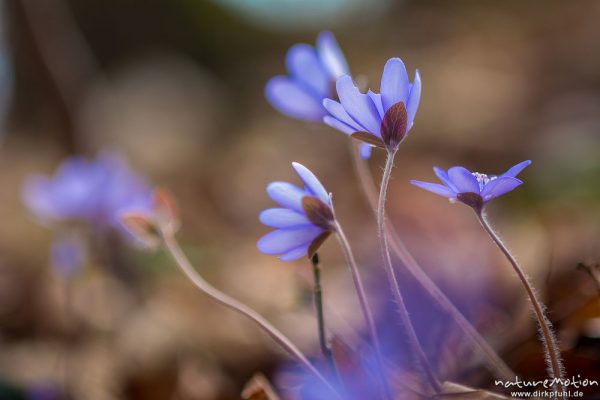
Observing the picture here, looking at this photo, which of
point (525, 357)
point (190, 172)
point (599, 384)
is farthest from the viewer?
point (190, 172)

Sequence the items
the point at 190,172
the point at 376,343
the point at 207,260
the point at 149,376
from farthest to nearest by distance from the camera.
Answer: the point at 190,172, the point at 207,260, the point at 149,376, the point at 376,343

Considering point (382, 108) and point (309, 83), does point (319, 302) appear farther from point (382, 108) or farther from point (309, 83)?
point (309, 83)

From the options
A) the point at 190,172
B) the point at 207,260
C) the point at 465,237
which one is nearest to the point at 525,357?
Result: the point at 465,237

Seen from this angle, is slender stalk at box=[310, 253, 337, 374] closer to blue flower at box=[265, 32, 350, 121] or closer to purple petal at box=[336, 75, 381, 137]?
purple petal at box=[336, 75, 381, 137]

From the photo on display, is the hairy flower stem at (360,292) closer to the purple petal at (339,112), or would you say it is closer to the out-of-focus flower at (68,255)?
the purple petal at (339,112)

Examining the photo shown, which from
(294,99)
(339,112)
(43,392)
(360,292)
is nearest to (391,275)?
(360,292)

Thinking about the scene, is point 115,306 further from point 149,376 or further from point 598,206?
point 598,206

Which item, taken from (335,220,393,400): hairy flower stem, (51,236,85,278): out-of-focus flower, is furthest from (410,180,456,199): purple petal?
(51,236,85,278): out-of-focus flower
